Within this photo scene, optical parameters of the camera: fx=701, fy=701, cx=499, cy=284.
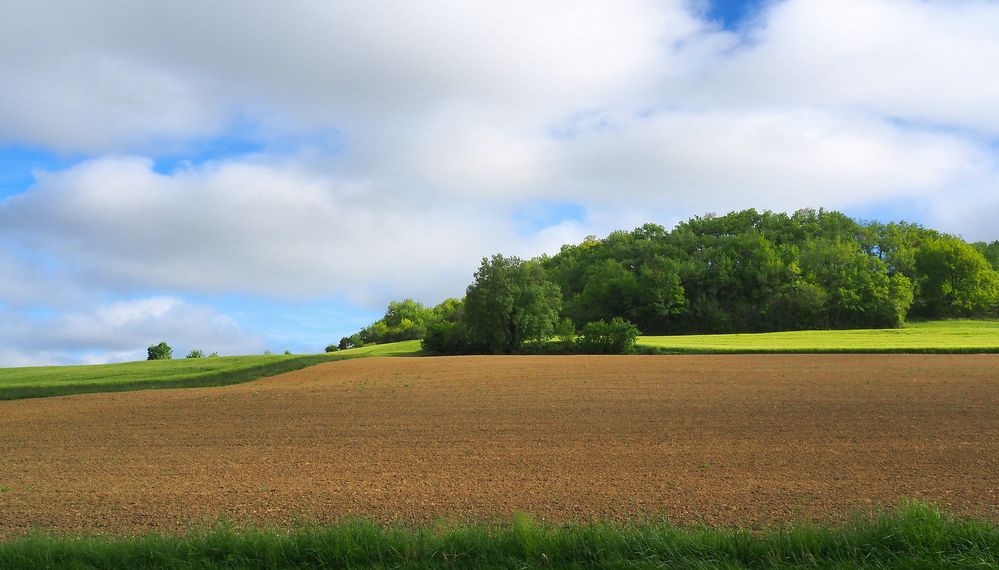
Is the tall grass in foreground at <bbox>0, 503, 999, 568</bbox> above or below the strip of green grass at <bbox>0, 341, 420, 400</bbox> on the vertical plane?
below

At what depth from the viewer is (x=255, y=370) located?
39938 millimetres

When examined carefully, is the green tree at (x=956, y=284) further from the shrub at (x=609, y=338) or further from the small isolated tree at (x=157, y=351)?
the small isolated tree at (x=157, y=351)

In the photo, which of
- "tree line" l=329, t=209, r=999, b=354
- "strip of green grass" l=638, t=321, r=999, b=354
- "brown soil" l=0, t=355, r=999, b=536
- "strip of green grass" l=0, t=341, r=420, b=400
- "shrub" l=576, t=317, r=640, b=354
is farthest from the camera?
"tree line" l=329, t=209, r=999, b=354

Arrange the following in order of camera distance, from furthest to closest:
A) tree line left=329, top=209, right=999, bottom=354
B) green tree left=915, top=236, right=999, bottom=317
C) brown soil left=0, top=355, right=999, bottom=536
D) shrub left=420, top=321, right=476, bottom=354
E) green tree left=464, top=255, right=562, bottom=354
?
1. green tree left=915, top=236, right=999, bottom=317
2. tree line left=329, top=209, right=999, bottom=354
3. shrub left=420, top=321, right=476, bottom=354
4. green tree left=464, top=255, right=562, bottom=354
5. brown soil left=0, top=355, right=999, bottom=536

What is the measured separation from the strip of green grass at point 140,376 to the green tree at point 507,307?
1502 centimetres

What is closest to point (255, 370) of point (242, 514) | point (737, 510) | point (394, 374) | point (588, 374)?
point (394, 374)

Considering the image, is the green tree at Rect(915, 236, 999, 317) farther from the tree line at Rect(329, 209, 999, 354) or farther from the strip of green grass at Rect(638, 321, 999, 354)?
the strip of green grass at Rect(638, 321, 999, 354)

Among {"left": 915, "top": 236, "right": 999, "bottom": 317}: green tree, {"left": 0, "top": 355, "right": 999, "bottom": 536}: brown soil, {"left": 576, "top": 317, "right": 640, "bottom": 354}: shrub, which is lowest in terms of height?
{"left": 0, "top": 355, "right": 999, "bottom": 536}: brown soil

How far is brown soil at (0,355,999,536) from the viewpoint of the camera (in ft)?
34.3

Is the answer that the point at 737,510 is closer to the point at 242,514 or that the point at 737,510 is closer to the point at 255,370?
the point at 242,514

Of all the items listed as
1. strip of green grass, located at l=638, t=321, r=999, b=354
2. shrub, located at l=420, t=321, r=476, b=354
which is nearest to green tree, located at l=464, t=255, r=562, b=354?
shrub, located at l=420, t=321, r=476, b=354

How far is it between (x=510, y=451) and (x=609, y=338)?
38771mm

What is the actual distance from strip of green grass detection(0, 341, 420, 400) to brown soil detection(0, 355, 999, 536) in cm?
421

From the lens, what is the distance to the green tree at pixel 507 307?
2217 inches
